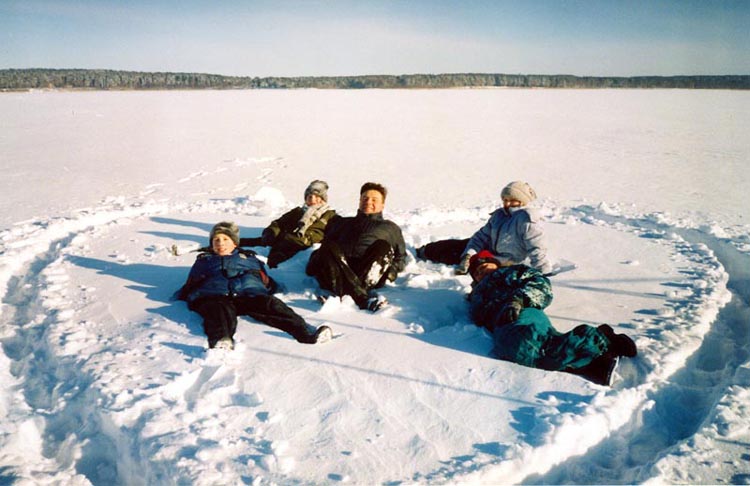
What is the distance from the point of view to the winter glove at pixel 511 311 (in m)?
3.73

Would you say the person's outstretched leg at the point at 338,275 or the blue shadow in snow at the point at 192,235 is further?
the blue shadow in snow at the point at 192,235

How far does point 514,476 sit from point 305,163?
1149cm

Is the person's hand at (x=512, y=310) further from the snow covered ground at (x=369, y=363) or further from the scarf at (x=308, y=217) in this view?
the scarf at (x=308, y=217)

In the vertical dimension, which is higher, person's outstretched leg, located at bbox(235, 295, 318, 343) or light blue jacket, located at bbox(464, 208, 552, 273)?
light blue jacket, located at bbox(464, 208, 552, 273)

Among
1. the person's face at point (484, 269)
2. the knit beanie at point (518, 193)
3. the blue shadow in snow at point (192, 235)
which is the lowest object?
the blue shadow in snow at point (192, 235)

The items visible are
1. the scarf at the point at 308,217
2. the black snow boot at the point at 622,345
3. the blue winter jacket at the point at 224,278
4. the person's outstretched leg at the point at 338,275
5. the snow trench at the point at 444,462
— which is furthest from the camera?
the scarf at the point at 308,217

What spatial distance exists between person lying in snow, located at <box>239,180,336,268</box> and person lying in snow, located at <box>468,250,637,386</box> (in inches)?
89.9

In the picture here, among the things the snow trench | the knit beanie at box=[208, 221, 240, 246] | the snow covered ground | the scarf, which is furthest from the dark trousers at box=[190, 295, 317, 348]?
the scarf

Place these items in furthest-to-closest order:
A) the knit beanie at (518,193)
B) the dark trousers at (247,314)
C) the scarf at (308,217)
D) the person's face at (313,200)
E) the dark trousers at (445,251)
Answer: the person's face at (313,200) < the scarf at (308,217) < the dark trousers at (445,251) < the knit beanie at (518,193) < the dark trousers at (247,314)

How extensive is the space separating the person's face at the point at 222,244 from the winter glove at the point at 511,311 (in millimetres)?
2234

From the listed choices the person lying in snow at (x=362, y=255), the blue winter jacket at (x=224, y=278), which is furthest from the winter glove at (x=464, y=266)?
the blue winter jacket at (x=224, y=278)

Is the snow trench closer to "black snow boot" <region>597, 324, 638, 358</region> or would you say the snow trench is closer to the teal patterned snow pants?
"black snow boot" <region>597, 324, 638, 358</region>

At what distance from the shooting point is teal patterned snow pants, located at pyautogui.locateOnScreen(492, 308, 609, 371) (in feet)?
11.4

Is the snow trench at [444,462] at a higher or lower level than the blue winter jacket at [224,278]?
lower
